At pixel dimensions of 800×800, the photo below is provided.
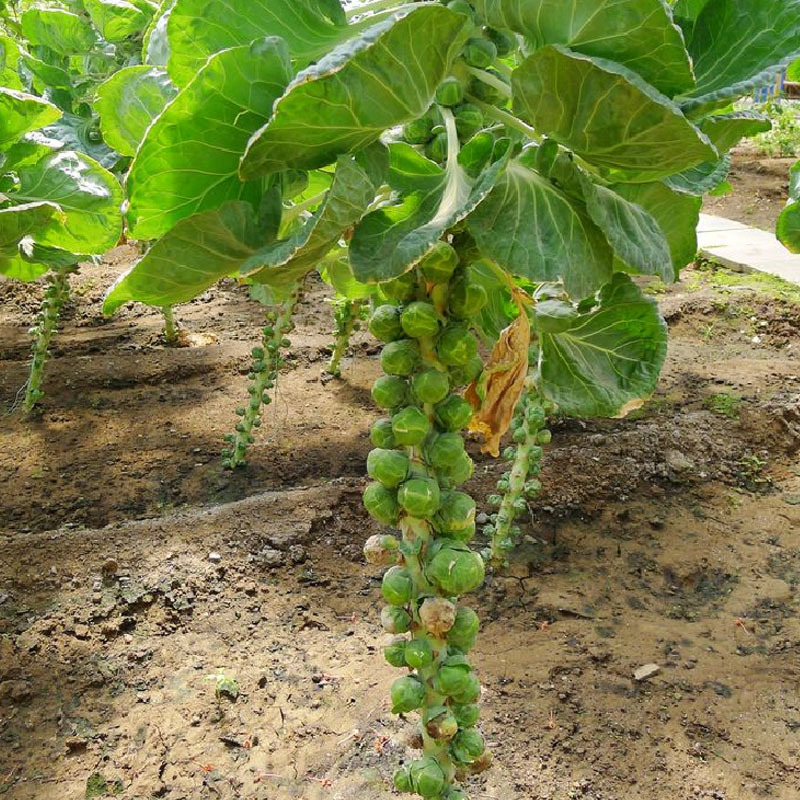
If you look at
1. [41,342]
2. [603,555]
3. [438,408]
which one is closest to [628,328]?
[438,408]

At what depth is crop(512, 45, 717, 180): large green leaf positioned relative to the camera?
1090 millimetres

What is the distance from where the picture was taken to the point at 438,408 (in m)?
1.39

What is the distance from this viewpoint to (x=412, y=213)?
129 centimetres

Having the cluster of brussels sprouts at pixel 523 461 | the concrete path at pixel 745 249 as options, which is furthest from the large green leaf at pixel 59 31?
the concrete path at pixel 745 249

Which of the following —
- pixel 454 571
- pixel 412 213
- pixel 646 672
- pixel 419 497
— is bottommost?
pixel 646 672

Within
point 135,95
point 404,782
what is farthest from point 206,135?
point 404,782

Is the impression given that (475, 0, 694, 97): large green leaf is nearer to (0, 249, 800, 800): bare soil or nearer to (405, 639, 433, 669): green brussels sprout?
(405, 639, 433, 669): green brussels sprout

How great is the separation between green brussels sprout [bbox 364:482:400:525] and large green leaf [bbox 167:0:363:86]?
2.33 ft

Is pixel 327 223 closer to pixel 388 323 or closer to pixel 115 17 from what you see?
pixel 388 323

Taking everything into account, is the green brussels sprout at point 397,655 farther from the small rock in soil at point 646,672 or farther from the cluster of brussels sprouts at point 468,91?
the small rock in soil at point 646,672

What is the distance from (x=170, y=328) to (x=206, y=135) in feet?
16.2

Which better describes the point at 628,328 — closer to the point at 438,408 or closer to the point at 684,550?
the point at 438,408

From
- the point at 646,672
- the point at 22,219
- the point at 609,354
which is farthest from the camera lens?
the point at 646,672

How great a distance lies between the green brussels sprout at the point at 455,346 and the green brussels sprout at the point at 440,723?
0.62m
